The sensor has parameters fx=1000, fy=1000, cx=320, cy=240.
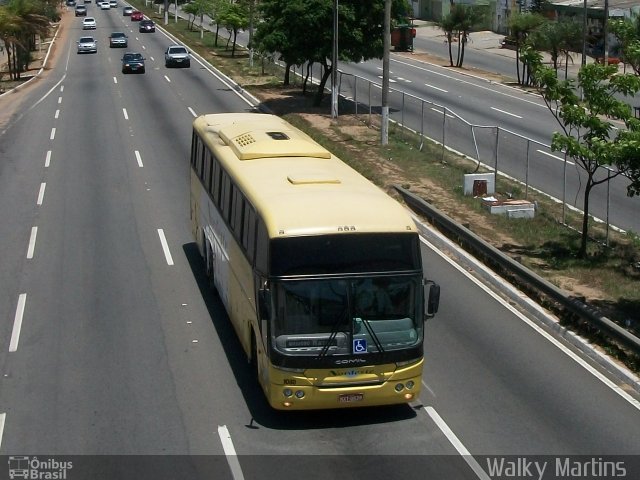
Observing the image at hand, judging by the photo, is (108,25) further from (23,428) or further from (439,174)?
(23,428)

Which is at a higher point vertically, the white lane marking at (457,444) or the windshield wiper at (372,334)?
the windshield wiper at (372,334)

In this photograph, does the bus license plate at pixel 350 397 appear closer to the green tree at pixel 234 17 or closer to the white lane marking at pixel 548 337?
the white lane marking at pixel 548 337

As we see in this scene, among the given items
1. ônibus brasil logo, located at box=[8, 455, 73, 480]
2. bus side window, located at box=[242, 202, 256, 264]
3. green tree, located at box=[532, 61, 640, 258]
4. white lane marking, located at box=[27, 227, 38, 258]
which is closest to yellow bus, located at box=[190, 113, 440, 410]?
bus side window, located at box=[242, 202, 256, 264]

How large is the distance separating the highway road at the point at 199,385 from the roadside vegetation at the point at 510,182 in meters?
1.85

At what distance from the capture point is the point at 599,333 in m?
16.6

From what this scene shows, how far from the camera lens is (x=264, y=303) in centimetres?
1255

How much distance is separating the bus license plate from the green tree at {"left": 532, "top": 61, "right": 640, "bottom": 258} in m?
7.72

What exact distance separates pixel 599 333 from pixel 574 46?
A: 43767 millimetres

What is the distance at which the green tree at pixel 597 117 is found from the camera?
60.5ft

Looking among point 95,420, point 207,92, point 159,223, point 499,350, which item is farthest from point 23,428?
point 207,92

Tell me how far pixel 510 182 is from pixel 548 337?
12383 mm

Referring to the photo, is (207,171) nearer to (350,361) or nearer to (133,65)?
(350,361)

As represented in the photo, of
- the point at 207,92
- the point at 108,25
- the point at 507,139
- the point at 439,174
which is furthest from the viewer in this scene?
the point at 108,25

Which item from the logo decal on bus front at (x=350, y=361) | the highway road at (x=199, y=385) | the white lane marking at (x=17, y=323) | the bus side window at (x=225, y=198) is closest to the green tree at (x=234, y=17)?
the highway road at (x=199, y=385)
